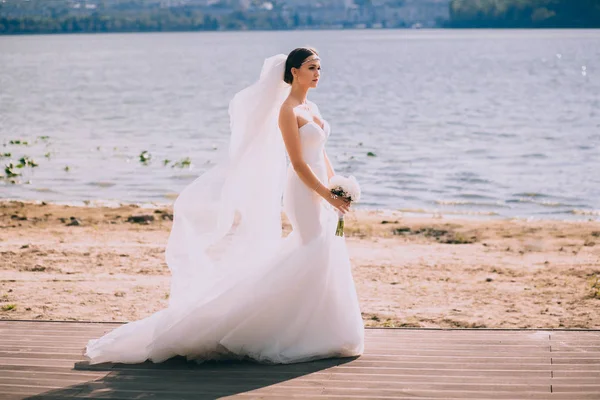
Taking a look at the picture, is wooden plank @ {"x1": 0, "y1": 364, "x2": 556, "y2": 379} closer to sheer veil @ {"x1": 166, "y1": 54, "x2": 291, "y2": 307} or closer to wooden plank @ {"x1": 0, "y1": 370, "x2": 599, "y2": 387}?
wooden plank @ {"x1": 0, "y1": 370, "x2": 599, "y2": 387}

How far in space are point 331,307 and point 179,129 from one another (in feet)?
87.3

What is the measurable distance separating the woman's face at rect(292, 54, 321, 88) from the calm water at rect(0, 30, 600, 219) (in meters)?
10.2

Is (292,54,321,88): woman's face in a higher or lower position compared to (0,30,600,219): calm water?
higher

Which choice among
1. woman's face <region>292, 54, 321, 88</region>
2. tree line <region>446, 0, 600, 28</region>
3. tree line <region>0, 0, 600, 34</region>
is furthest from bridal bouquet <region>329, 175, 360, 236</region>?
tree line <region>0, 0, 600, 34</region>

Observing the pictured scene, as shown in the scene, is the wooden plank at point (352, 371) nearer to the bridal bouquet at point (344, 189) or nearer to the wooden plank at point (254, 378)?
the wooden plank at point (254, 378)

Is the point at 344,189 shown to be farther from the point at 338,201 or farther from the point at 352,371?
the point at 352,371

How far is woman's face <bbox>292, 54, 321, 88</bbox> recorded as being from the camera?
621cm

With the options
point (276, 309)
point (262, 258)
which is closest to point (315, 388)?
point (276, 309)

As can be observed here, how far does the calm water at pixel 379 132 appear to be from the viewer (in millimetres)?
18500

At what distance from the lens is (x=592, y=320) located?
26.0 feet

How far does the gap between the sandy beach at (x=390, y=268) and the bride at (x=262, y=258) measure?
6.15 feet

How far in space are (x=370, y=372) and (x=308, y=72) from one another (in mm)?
2052

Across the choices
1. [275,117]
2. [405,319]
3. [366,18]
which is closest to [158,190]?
[405,319]

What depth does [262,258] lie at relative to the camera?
248 inches
